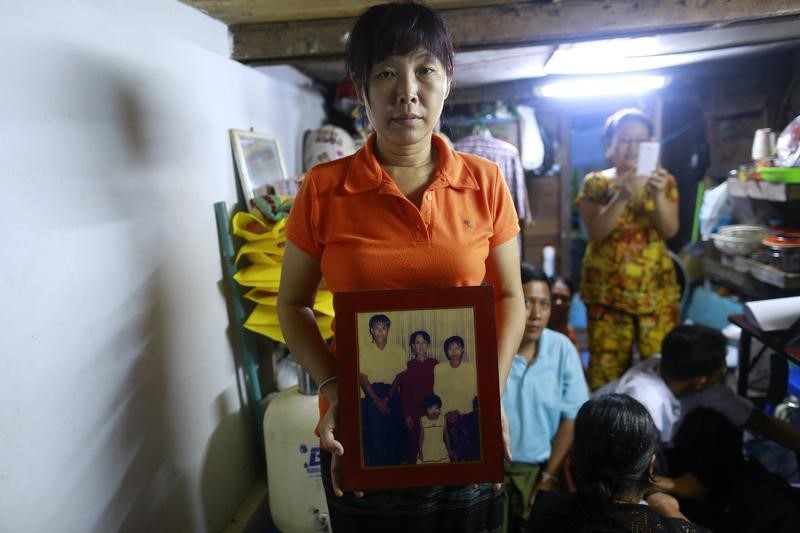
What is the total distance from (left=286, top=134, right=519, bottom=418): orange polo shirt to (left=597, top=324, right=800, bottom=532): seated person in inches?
51.0

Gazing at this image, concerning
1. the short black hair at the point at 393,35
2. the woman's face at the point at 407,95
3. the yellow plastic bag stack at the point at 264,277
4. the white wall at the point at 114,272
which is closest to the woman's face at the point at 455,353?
the woman's face at the point at 407,95

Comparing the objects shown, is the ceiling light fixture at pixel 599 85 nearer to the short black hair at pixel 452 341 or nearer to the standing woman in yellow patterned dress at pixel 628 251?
the standing woman in yellow patterned dress at pixel 628 251

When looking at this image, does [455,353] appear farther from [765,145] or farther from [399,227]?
[765,145]

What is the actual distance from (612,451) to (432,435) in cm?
63

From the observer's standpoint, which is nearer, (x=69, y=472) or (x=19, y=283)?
(x=19, y=283)

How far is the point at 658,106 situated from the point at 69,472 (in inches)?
171

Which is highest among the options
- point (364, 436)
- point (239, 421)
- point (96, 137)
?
point (96, 137)

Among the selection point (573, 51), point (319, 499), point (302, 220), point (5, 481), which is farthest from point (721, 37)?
point (5, 481)

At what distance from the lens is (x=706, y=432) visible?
1863mm

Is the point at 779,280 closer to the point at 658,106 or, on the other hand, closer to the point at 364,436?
the point at 364,436

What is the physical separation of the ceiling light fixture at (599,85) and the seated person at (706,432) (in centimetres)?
200

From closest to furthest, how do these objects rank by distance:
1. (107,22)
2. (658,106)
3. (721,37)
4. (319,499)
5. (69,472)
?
1. (69,472)
2. (107,22)
3. (319,499)
4. (721,37)
5. (658,106)

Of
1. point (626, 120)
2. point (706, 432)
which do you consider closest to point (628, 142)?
point (626, 120)

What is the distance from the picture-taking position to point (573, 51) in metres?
A: 2.66
